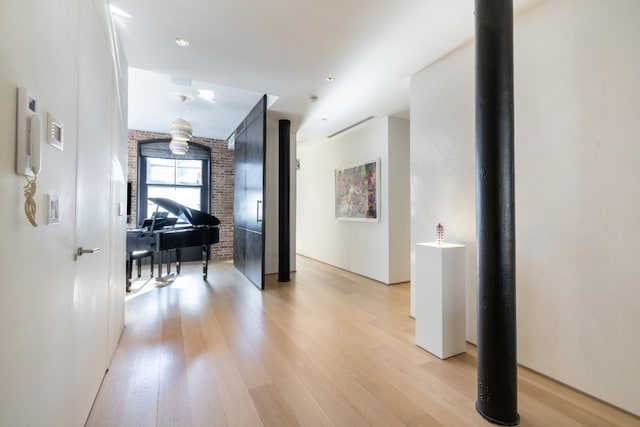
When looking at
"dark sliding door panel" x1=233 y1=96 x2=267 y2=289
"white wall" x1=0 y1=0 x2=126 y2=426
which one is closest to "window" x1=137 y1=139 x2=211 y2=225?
"dark sliding door panel" x1=233 y1=96 x2=267 y2=289

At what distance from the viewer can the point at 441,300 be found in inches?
96.6

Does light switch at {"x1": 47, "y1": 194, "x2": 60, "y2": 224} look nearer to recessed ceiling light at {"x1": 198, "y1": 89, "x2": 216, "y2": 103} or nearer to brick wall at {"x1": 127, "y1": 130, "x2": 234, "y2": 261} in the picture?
recessed ceiling light at {"x1": 198, "y1": 89, "x2": 216, "y2": 103}

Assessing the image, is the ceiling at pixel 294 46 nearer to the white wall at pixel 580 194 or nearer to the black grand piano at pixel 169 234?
the white wall at pixel 580 194


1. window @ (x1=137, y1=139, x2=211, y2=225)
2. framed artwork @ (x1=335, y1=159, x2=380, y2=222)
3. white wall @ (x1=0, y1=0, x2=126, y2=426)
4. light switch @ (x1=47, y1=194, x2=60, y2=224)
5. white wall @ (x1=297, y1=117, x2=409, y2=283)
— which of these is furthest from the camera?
window @ (x1=137, y1=139, x2=211, y2=225)

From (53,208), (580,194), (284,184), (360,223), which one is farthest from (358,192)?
(53,208)

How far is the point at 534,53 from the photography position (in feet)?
7.30

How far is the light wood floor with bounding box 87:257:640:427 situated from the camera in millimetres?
1732

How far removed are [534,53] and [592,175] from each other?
108 cm

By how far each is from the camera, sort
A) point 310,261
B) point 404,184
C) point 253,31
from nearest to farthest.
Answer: point 253,31 < point 404,184 < point 310,261

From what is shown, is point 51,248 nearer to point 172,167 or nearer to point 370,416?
point 370,416

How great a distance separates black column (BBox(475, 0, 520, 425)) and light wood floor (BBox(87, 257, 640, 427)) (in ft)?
0.80

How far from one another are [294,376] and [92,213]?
182 centimetres

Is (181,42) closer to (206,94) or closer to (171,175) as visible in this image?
(206,94)

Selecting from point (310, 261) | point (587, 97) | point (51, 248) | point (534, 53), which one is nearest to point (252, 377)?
point (51, 248)
